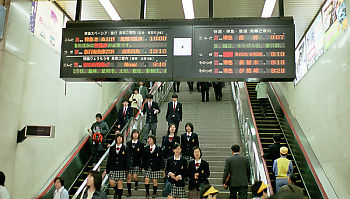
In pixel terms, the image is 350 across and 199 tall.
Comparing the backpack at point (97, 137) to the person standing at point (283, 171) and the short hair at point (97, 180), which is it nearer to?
the person standing at point (283, 171)

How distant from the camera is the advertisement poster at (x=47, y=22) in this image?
29.3 feet

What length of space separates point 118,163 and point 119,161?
0.05m

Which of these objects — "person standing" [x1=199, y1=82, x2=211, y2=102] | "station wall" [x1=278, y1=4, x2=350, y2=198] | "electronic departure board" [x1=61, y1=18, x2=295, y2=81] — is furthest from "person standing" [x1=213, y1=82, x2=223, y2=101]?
"electronic departure board" [x1=61, y1=18, x2=295, y2=81]

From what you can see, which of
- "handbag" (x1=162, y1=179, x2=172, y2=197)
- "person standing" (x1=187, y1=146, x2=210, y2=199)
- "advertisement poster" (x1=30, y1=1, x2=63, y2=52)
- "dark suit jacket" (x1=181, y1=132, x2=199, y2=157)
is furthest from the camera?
"dark suit jacket" (x1=181, y1=132, x2=199, y2=157)

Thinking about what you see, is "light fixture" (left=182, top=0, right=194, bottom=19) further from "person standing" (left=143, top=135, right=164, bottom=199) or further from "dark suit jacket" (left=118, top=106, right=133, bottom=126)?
"dark suit jacket" (left=118, top=106, right=133, bottom=126)

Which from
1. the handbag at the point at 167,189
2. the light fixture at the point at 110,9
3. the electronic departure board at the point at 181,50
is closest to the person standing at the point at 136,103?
the light fixture at the point at 110,9

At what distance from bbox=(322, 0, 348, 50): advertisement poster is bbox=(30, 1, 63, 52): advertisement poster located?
7149 millimetres

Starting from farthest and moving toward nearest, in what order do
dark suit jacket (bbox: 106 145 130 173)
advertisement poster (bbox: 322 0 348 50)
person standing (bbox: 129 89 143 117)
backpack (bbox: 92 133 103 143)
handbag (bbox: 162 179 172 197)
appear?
person standing (bbox: 129 89 143 117)
backpack (bbox: 92 133 103 143)
dark suit jacket (bbox: 106 145 130 173)
advertisement poster (bbox: 322 0 348 50)
handbag (bbox: 162 179 172 197)

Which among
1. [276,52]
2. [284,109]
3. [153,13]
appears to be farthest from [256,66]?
[284,109]

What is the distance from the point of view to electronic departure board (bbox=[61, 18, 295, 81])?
19.4 feet

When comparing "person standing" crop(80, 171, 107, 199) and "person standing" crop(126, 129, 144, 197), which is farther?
"person standing" crop(126, 129, 144, 197)

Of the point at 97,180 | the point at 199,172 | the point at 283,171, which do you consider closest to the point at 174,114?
the point at 199,172

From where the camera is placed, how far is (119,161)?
851 cm

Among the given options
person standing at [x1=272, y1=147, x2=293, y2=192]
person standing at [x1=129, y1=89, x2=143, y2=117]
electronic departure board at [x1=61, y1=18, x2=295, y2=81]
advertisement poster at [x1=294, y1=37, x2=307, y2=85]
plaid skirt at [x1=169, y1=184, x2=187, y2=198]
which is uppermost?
advertisement poster at [x1=294, y1=37, x2=307, y2=85]
